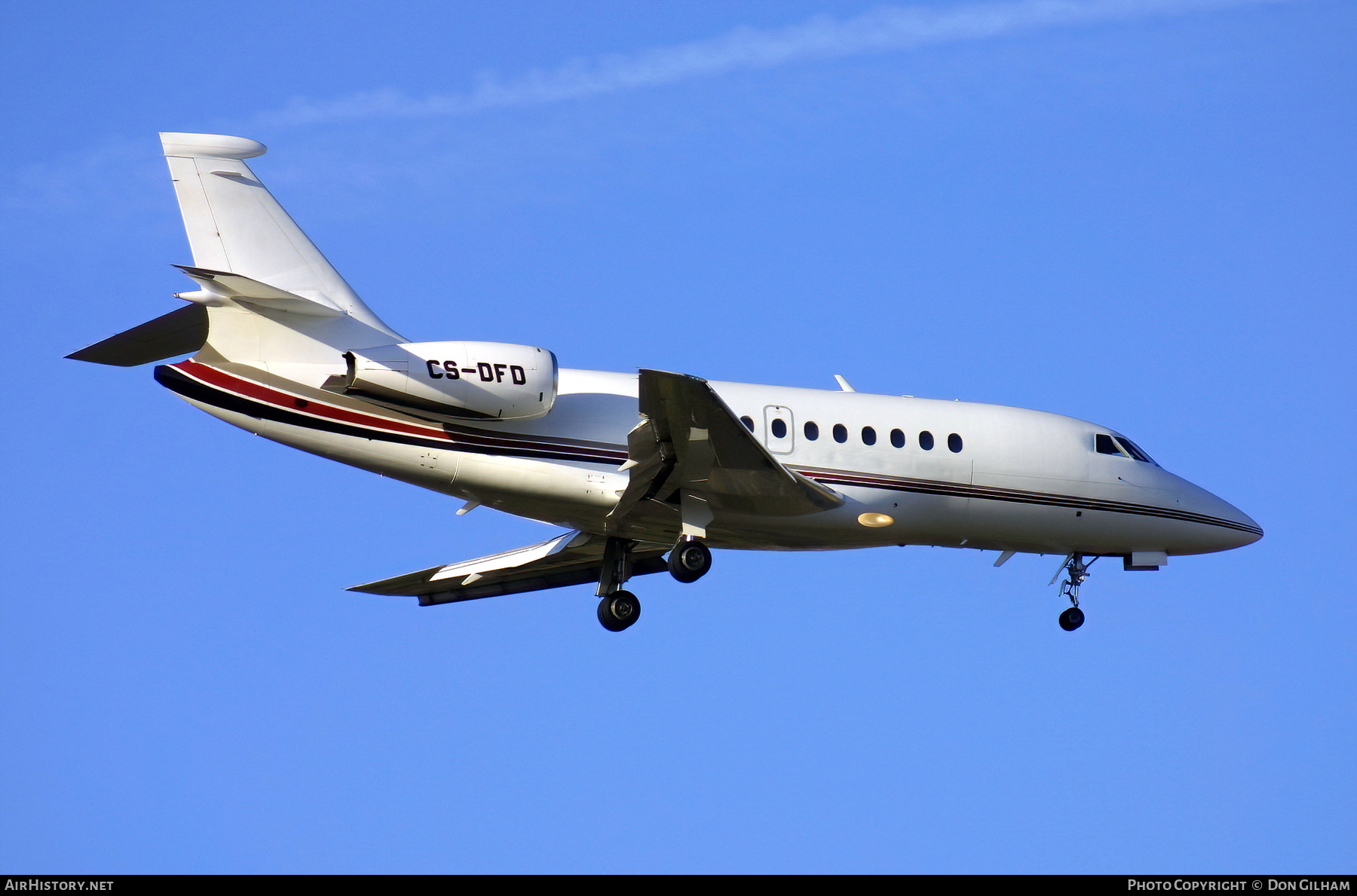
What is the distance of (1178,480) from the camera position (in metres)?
22.9

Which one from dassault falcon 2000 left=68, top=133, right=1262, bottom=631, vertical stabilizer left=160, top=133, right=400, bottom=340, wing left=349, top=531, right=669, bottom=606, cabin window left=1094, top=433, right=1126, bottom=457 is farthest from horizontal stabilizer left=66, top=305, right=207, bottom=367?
cabin window left=1094, top=433, right=1126, bottom=457

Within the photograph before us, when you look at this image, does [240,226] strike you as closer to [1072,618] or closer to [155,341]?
[155,341]

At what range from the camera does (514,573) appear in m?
23.2

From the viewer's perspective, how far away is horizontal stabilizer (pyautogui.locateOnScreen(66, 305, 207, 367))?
1766 cm

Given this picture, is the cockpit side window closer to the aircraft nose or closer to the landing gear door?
the aircraft nose

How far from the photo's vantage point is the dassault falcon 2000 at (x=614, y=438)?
18.2m

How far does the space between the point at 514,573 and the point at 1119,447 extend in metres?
9.26

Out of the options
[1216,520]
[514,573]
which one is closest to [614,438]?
[514,573]
